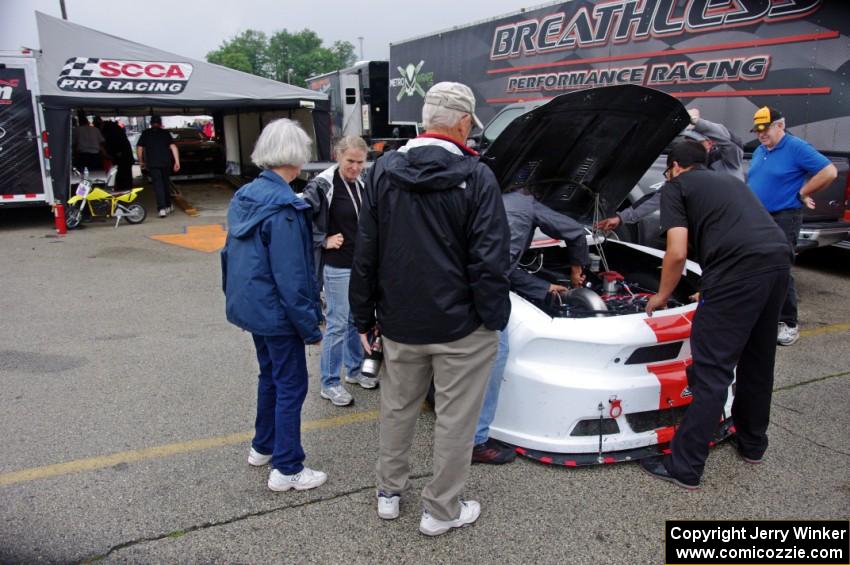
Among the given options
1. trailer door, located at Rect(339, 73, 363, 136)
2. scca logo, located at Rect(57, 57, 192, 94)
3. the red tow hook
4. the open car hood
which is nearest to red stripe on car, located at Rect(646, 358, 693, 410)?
the red tow hook

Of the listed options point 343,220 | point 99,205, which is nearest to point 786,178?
point 343,220

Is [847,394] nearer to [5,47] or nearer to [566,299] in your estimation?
[566,299]

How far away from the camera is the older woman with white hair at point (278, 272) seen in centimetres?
274

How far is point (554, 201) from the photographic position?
4.12 meters

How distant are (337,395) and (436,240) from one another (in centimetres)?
196

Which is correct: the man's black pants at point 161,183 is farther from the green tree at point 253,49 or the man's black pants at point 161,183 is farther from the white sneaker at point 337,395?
the green tree at point 253,49

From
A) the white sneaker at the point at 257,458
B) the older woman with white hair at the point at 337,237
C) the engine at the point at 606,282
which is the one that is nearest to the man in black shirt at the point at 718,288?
the engine at the point at 606,282

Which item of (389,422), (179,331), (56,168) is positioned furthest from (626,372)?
(56,168)

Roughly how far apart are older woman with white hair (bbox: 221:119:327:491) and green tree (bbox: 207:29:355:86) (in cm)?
9557

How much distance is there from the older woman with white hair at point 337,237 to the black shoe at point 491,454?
0.98 metres

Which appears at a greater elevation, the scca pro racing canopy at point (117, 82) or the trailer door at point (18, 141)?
the scca pro racing canopy at point (117, 82)

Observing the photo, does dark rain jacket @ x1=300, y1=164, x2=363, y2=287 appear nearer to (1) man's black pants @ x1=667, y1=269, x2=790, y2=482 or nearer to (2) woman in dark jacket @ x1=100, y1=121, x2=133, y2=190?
(1) man's black pants @ x1=667, y1=269, x2=790, y2=482

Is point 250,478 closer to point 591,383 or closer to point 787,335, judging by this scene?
point 591,383

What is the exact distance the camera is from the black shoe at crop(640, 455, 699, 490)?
119 inches
